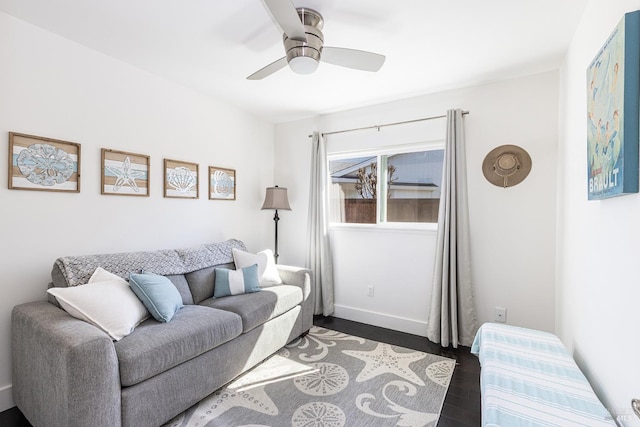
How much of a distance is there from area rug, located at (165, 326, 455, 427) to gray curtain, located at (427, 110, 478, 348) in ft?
1.19

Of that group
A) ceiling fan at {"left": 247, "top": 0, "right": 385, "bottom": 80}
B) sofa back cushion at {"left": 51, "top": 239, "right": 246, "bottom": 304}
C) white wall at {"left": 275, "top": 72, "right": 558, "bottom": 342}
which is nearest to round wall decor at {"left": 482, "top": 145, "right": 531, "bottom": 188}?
white wall at {"left": 275, "top": 72, "right": 558, "bottom": 342}

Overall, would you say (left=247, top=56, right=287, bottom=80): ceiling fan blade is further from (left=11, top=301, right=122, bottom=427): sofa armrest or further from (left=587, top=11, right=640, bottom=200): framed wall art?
(left=11, top=301, right=122, bottom=427): sofa armrest

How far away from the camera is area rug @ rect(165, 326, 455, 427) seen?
6.09 ft

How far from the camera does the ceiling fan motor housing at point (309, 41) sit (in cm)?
177

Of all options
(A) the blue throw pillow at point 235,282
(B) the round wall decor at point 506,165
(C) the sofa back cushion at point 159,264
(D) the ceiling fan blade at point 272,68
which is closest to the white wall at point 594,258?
(B) the round wall decor at point 506,165

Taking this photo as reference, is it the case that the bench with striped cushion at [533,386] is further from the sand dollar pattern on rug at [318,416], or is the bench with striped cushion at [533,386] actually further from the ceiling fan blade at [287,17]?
the ceiling fan blade at [287,17]

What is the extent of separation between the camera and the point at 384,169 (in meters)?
3.45

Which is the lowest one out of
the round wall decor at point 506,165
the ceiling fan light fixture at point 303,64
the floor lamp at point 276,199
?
the floor lamp at point 276,199

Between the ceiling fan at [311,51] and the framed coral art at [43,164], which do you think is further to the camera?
the framed coral art at [43,164]

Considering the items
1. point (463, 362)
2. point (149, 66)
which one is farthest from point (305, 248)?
point (149, 66)

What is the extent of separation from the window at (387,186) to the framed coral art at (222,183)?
1.18m

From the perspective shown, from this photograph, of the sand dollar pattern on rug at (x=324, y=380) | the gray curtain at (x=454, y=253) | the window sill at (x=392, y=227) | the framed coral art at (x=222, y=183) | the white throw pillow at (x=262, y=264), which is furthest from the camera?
the framed coral art at (x=222, y=183)

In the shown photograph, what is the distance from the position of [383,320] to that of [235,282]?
1.68 meters

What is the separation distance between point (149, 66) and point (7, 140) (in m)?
1.15
